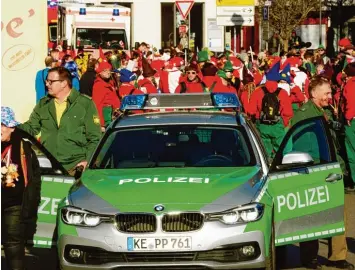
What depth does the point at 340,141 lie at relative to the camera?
1698 centimetres

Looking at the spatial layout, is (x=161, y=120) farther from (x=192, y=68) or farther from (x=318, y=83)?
(x=192, y=68)

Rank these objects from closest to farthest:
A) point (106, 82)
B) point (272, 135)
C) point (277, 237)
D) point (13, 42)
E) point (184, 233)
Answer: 1. point (184, 233)
2. point (277, 237)
3. point (272, 135)
4. point (106, 82)
5. point (13, 42)

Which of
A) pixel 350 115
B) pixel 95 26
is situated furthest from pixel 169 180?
pixel 95 26

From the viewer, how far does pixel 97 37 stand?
142 ft

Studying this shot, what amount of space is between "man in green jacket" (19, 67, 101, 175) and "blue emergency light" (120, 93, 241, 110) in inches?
20.1

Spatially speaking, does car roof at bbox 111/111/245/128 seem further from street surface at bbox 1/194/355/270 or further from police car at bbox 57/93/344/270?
street surface at bbox 1/194/355/270

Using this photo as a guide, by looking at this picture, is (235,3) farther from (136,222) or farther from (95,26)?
(136,222)

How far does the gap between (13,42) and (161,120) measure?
10491mm

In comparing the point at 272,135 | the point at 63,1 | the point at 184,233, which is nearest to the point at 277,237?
the point at 184,233

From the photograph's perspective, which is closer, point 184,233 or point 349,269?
point 184,233

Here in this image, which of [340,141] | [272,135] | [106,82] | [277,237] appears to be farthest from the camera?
[106,82]

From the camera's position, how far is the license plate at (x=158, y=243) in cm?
798

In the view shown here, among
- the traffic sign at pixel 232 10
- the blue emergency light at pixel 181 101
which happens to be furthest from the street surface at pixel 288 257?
the traffic sign at pixel 232 10

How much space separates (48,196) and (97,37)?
3464 centimetres
